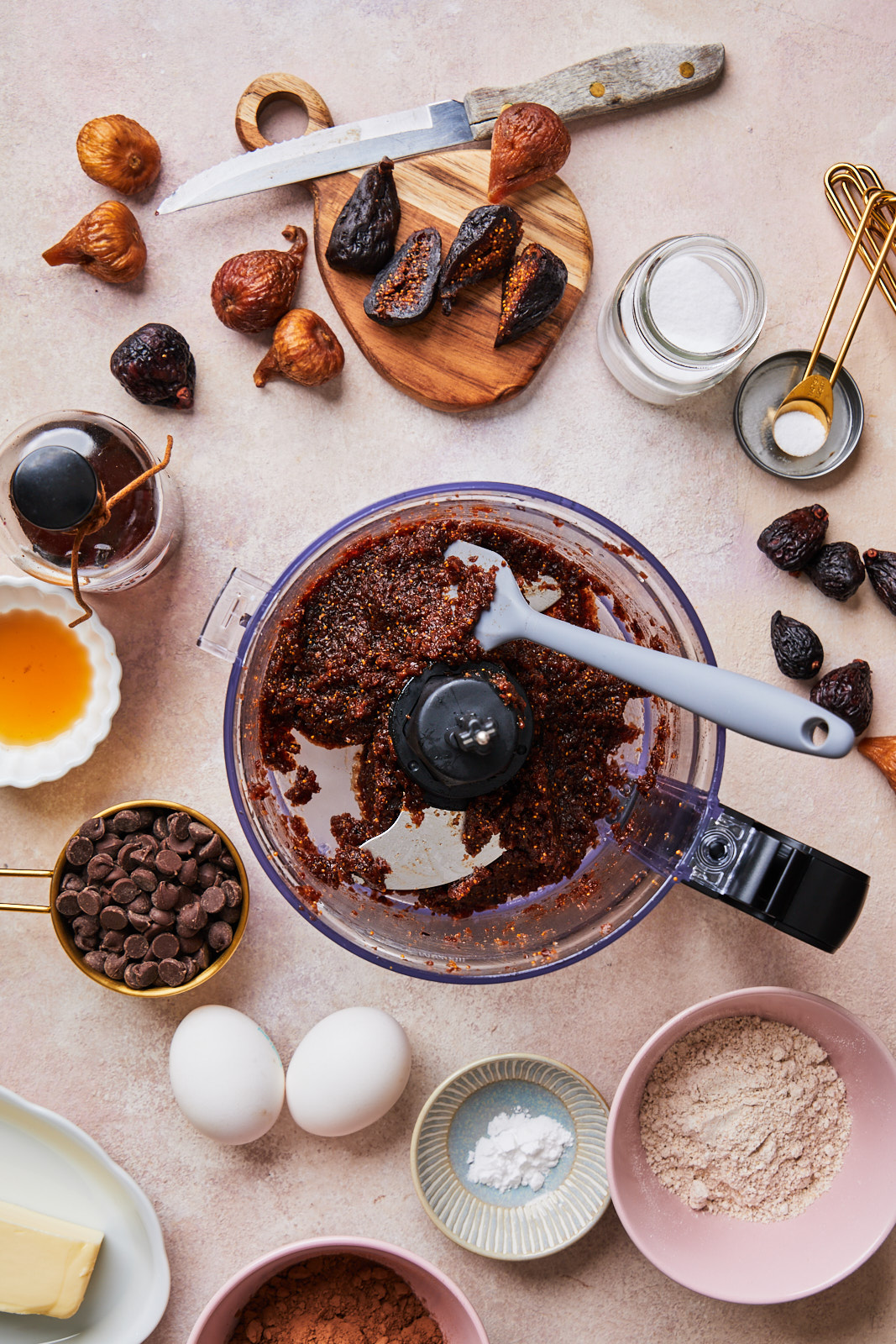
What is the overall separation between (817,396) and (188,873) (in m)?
1.32

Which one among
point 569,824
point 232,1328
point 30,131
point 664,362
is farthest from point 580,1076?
point 30,131

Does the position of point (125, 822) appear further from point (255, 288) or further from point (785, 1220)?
point (785, 1220)

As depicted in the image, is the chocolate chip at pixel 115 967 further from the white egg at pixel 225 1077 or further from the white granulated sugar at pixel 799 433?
the white granulated sugar at pixel 799 433

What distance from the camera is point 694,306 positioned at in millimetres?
1548

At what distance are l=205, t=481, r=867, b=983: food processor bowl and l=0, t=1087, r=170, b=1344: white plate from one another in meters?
0.62

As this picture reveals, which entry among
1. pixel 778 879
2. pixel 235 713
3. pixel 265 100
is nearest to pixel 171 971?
pixel 235 713

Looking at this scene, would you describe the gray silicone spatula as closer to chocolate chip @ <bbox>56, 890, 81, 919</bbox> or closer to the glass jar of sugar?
the glass jar of sugar

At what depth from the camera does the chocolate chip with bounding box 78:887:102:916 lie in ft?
4.85

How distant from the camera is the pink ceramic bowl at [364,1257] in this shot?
1.47m

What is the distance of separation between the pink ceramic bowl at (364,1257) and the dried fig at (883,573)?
134 centimetres

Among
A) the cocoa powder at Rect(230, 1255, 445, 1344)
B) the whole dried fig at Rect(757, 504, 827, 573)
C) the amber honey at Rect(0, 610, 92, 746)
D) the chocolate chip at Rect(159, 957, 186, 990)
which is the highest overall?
the whole dried fig at Rect(757, 504, 827, 573)

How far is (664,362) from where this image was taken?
60.0 inches

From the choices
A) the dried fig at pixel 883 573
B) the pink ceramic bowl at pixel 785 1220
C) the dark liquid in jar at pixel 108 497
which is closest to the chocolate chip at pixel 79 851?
the dark liquid in jar at pixel 108 497

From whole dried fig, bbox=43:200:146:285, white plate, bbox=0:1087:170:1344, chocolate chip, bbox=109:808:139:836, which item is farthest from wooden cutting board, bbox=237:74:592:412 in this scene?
white plate, bbox=0:1087:170:1344
